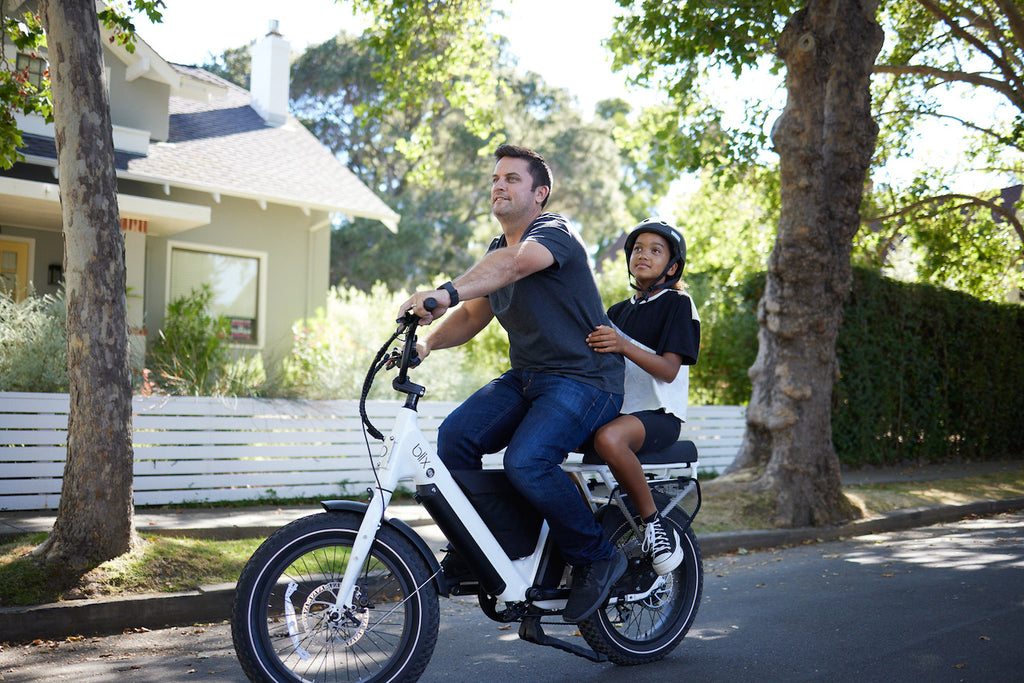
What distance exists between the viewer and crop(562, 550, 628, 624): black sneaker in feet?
12.6

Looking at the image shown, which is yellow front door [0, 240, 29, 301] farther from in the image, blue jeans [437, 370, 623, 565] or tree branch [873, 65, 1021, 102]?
tree branch [873, 65, 1021, 102]

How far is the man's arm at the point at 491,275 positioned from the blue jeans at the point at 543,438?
1.95 ft

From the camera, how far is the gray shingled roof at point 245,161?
1532 cm

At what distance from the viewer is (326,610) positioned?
334 centimetres

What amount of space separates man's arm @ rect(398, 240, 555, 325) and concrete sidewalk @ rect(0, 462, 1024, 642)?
91cm

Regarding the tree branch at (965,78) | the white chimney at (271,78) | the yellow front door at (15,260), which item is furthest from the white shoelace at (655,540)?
the white chimney at (271,78)

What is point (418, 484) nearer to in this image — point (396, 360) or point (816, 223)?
point (396, 360)

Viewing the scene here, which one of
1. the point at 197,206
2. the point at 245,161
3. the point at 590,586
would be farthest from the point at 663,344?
the point at 245,161

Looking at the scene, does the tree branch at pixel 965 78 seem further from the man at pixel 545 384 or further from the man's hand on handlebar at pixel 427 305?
the man's hand on handlebar at pixel 427 305

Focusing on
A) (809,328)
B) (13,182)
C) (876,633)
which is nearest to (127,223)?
(13,182)

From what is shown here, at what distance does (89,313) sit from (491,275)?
3437mm

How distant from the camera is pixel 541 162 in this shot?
13.8 feet

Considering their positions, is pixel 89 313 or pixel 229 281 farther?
pixel 229 281

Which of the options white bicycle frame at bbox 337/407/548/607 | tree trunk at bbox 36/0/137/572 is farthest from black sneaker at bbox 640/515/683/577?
tree trunk at bbox 36/0/137/572
